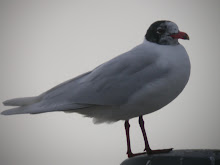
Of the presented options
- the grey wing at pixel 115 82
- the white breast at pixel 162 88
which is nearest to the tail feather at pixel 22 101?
the grey wing at pixel 115 82

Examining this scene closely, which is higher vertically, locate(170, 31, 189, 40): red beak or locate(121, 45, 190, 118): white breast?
locate(170, 31, 189, 40): red beak

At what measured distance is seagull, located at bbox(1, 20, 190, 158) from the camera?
445 cm

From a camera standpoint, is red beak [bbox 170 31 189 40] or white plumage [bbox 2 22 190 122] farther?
red beak [bbox 170 31 189 40]

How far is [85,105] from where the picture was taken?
4.56m

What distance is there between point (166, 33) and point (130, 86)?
0.82 metres

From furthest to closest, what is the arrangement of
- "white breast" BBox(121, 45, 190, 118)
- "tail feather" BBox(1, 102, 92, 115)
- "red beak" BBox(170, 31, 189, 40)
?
"red beak" BBox(170, 31, 189, 40) < "tail feather" BBox(1, 102, 92, 115) < "white breast" BBox(121, 45, 190, 118)

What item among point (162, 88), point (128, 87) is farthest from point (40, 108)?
point (162, 88)

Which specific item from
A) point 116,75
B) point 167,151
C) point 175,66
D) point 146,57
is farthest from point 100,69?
point 167,151

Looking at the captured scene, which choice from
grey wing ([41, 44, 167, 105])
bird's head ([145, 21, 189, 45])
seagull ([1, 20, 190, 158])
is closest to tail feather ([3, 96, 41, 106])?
seagull ([1, 20, 190, 158])

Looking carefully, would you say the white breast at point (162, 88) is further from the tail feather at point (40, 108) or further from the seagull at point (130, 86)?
the tail feather at point (40, 108)

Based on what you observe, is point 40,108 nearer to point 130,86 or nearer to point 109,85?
point 109,85

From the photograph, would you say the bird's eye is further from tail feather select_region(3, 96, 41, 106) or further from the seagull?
tail feather select_region(3, 96, 41, 106)

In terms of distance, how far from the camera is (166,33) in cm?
480

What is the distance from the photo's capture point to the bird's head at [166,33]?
4750 mm
